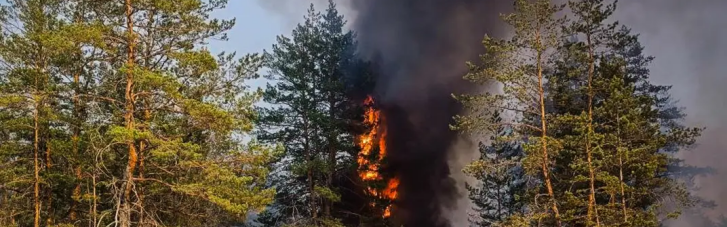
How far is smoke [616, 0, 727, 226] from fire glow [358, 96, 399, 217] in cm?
1276

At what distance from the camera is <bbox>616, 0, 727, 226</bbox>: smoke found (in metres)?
23.1

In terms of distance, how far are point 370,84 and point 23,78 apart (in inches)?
504

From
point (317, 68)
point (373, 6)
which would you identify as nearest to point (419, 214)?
point (317, 68)

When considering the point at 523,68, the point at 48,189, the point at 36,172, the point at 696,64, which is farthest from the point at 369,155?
the point at 696,64

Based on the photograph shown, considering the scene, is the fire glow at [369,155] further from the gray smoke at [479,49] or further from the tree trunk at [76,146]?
the tree trunk at [76,146]

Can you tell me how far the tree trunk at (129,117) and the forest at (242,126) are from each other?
0.12 feet

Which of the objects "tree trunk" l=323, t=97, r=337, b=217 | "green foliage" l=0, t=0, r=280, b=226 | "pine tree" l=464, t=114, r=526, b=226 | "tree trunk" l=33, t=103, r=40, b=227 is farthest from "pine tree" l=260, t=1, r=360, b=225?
"tree trunk" l=33, t=103, r=40, b=227

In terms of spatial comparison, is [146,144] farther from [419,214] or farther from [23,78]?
[419,214]

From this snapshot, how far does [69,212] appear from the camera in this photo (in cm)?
1570

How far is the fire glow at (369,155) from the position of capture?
830 inches

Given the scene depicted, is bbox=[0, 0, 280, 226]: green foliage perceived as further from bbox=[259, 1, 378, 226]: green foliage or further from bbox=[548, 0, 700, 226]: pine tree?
bbox=[548, 0, 700, 226]: pine tree

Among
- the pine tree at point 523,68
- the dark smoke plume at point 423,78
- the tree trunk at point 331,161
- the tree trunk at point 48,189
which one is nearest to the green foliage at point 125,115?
the tree trunk at point 48,189

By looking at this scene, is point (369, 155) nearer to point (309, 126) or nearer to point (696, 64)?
point (309, 126)

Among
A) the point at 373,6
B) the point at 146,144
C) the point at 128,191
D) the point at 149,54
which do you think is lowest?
the point at 128,191
